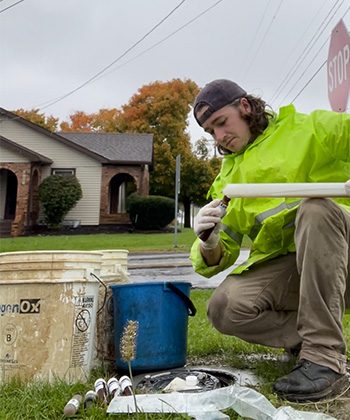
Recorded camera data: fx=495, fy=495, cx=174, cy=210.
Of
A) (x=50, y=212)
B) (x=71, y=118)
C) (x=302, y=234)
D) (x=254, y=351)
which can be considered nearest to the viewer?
(x=302, y=234)

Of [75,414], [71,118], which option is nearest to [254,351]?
[75,414]

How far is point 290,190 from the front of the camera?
75.2 inches

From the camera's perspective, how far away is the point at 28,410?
185 centimetres

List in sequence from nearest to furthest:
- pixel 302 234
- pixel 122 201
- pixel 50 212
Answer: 1. pixel 302 234
2. pixel 50 212
3. pixel 122 201

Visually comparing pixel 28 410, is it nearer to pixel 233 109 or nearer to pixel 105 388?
pixel 105 388

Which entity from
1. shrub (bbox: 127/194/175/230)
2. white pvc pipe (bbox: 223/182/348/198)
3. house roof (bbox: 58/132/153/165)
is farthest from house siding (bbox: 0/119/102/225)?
white pvc pipe (bbox: 223/182/348/198)

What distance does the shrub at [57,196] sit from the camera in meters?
21.6

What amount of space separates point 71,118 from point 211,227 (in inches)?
1513

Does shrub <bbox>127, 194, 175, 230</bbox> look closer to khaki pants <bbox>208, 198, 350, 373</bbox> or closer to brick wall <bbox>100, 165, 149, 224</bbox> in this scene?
brick wall <bbox>100, 165, 149, 224</bbox>

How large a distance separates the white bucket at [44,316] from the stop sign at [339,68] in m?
1.46

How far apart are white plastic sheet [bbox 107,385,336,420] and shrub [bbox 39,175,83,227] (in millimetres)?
20438

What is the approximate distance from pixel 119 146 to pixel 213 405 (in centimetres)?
2470

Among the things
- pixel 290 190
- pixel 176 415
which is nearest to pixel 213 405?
pixel 176 415

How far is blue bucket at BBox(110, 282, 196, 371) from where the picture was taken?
7.96 ft
